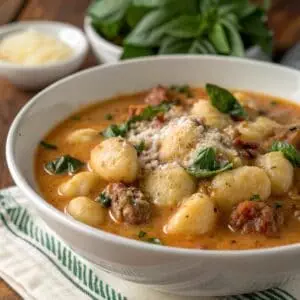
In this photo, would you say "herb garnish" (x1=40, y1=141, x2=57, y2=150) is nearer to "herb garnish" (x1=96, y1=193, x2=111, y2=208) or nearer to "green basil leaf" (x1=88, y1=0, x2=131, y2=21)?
"herb garnish" (x1=96, y1=193, x2=111, y2=208)

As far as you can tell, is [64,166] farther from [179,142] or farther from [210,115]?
[210,115]

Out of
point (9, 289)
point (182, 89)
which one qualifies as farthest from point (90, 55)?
point (9, 289)

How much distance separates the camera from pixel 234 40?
3.73m

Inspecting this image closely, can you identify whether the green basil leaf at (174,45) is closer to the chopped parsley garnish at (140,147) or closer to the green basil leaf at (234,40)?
the green basil leaf at (234,40)

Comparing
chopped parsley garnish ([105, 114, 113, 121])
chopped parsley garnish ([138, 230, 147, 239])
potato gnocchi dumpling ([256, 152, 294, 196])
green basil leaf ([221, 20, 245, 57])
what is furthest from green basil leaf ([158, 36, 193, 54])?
chopped parsley garnish ([138, 230, 147, 239])

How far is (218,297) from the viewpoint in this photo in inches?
90.9

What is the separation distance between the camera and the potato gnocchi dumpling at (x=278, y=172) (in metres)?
2.41

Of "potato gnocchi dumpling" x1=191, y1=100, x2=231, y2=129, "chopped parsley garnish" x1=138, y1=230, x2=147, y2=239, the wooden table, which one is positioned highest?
"chopped parsley garnish" x1=138, y1=230, x2=147, y2=239

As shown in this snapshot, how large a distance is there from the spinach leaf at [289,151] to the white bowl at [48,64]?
1.66m

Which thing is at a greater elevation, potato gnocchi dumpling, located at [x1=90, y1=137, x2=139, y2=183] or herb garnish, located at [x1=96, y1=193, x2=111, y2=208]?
potato gnocchi dumpling, located at [x1=90, y1=137, x2=139, y2=183]

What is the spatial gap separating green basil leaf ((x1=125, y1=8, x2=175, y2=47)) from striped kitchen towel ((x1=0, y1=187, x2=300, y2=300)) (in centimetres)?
136

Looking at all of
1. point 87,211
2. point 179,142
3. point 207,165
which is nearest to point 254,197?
point 207,165

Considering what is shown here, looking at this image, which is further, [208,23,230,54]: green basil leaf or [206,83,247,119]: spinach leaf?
[208,23,230,54]: green basil leaf

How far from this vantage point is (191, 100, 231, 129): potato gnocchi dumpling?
8.95ft
